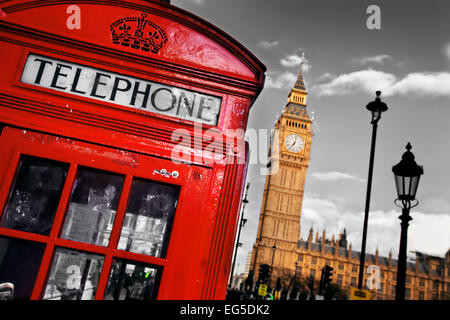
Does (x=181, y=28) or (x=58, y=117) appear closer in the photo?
(x=58, y=117)

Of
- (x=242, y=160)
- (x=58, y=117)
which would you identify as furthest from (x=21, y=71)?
(x=242, y=160)

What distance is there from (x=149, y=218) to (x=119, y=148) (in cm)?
29

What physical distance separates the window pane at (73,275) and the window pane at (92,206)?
57mm

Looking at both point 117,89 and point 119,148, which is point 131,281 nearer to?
point 119,148

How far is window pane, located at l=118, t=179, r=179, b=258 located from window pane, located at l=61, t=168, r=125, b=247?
61 millimetres

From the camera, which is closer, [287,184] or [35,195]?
[35,195]

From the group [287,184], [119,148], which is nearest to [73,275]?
[119,148]

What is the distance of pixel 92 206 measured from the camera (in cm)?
123

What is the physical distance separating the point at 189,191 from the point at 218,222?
16cm

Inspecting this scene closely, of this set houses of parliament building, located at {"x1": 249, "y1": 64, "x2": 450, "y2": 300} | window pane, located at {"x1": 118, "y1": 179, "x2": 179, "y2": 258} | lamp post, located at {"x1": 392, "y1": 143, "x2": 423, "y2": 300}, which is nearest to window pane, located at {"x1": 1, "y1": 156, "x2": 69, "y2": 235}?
window pane, located at {"x1": 118, "y1": 179, "x2": 179, "y2": 258}

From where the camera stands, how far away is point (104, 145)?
4.19 ft

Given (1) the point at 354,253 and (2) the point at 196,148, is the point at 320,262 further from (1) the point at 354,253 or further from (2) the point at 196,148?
(2) the point at 196,148

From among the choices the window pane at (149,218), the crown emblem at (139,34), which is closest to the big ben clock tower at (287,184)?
the crown emblem at (139,34)
